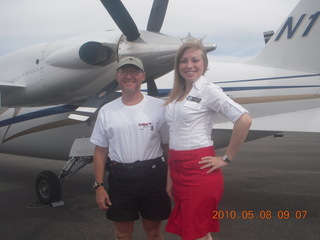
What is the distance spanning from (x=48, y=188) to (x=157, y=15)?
152 inches

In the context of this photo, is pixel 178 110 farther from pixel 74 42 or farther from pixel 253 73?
pixel 253 73

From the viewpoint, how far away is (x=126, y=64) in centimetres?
297

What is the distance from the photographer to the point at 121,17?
4.50 m

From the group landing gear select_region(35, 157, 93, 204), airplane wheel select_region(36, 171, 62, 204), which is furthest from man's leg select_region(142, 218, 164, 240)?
airplane wheel select_region(36, 171, 62, 204)

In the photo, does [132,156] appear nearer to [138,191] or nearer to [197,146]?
[138,191]

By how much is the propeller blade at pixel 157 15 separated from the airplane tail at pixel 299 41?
8.19ft

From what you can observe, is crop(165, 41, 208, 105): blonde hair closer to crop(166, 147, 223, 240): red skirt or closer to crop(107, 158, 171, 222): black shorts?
crop(166, 147, 223, 240): red skirt

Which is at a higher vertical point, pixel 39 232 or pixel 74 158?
pixel 74 158

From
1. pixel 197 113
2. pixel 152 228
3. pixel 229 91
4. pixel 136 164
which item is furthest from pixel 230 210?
pixel 197 113

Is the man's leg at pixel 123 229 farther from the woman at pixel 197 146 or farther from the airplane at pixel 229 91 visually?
the airplane at pixel 229 91

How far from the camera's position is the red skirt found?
8.41 feet

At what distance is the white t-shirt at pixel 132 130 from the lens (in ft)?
9.42

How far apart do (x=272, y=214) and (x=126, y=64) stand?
3910mm

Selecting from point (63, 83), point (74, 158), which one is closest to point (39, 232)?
point (74, 158)
